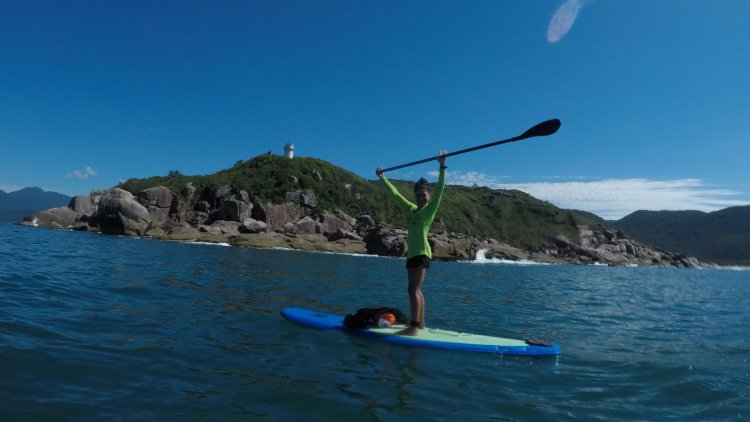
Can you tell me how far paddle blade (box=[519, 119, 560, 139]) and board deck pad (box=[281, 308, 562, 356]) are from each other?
14.2 ft

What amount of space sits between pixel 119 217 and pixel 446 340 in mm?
62476

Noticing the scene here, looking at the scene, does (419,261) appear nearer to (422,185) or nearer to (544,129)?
(422,185)

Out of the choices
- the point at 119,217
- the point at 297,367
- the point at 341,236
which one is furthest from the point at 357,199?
the point at 297,367

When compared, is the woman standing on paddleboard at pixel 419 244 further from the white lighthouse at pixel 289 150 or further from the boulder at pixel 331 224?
the white lighthouse at pixel 289 150

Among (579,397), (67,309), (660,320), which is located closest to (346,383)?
(579,397)

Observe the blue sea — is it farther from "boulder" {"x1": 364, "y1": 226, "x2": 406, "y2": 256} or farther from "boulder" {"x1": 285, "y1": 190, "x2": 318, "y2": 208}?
"boulder" {"x1": 285, "y1": 190, "x2": 318, "y2": 208}

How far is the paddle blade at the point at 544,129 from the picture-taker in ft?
30.5

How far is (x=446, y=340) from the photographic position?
325 inches

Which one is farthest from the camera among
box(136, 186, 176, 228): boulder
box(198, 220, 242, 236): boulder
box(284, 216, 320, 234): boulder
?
box(284, 216, 320, 234): boulder

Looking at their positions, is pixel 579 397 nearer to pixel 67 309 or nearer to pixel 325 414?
pixel 325 414

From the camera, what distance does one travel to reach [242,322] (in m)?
8.75

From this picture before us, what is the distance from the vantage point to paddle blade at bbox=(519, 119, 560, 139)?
9.30 meters

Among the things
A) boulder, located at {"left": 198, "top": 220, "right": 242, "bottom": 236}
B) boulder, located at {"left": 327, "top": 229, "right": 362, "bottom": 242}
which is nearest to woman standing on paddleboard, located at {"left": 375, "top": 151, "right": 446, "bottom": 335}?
boulder, located at {"left": 198, "top": 220, "right": 242, "bottom": 236}

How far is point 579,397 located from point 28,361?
274 inches
